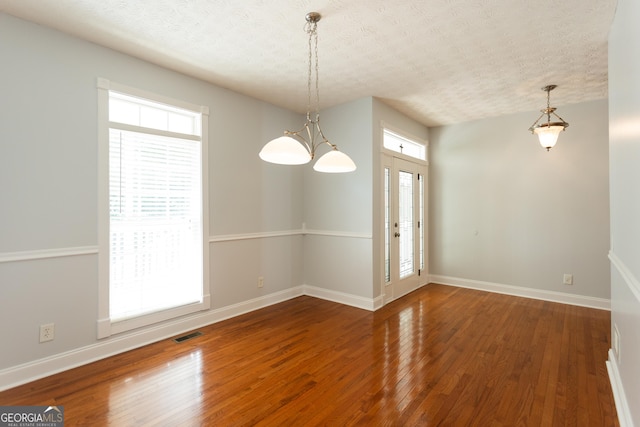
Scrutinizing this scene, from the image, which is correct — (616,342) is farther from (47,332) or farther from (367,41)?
(47,332)

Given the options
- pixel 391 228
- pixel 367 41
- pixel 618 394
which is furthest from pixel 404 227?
pixel 618 394

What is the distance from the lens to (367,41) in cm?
279

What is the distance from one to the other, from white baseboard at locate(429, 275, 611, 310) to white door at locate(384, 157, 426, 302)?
480 millimetres

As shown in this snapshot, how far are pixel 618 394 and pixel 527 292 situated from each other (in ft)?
9.31

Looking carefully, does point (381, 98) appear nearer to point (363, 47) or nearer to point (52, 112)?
point (363, 47)

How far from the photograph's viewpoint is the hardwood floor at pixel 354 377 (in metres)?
2.06

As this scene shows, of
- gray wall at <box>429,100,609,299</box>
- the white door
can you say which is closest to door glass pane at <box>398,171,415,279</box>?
the white door

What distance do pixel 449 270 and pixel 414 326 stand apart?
90.0 inches

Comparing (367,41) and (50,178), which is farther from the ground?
(367,41)

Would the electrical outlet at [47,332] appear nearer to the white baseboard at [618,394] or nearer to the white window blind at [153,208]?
the white window blind at [153,208]

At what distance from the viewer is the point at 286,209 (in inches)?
184

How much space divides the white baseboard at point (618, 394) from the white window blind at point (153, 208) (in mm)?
3676

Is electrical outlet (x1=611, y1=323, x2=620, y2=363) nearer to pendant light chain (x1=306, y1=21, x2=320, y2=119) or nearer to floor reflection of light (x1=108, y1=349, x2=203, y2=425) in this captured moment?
pendant light chain (x1=306, y1=21, x2=320, y2=119)

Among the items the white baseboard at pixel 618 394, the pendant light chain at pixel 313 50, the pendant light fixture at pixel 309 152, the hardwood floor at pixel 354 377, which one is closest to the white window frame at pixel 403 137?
the pendant light chain at pixel 313 50
